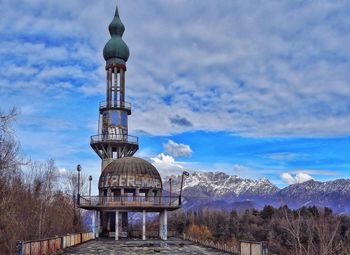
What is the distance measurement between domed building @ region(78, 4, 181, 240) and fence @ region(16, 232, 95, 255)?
11.7 metres

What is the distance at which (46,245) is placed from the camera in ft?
111

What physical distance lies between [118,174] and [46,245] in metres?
29.5

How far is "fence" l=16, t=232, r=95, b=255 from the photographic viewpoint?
28528 mm

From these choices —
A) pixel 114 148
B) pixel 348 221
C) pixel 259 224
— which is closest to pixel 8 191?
pixel 114 148

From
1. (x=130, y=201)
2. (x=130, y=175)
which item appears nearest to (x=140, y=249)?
(x=130, y=201)

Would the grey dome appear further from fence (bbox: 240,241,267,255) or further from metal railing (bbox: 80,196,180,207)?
fence (bbox: 240,241,267,255)

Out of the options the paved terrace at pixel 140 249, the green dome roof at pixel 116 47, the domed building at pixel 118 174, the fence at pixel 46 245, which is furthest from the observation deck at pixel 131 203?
the green dome roof at pixel 116 47

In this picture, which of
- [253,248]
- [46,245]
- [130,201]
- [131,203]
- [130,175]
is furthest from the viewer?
[130,175]

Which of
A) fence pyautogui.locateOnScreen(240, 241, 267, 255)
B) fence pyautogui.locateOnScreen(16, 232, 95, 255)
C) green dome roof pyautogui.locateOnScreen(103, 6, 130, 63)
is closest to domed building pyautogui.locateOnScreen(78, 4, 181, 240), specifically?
green dome roof pyautogui.locateOnScreen(103, 6, 130, 63)

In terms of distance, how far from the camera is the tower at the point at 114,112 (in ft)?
239

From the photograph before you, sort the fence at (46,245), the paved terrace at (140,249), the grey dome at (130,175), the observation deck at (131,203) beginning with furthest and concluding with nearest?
the grey dome at (130,175)
the observation deck at (131,203)
the paved terrace at (140,249)
the fence at (46,245)

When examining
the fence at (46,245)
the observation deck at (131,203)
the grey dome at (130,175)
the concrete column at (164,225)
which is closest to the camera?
the fence at (46,245)

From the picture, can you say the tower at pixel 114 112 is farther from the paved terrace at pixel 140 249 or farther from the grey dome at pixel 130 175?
the paved terrace at pixel 140 249

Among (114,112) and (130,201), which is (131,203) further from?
(114,112)
